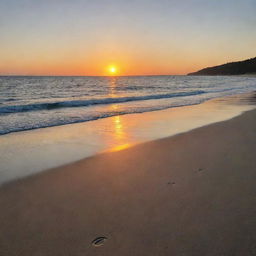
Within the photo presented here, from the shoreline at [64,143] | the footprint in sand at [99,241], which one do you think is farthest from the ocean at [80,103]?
the footprint in sand at [99,241]

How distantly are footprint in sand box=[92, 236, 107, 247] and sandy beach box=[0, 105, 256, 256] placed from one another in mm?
11

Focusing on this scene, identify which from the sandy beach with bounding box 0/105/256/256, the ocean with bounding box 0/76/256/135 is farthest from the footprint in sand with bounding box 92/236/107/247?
the ocean with bounding box 0/76/256/135

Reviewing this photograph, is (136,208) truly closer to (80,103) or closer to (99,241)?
(99,241)

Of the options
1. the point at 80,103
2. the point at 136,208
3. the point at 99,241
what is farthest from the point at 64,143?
the point at 80,103

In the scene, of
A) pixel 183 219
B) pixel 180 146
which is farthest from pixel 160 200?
pixel 180 146

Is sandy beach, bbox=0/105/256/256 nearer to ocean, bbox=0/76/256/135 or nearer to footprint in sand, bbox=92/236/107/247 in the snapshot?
footprint in sand, bbox=92/236/107/247

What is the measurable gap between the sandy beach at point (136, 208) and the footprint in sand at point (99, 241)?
11 mm

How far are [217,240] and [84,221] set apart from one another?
4.87 feet

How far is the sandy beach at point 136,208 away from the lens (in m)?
2.62

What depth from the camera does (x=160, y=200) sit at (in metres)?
3.52

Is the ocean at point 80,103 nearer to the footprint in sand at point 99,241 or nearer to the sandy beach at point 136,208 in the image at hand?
the sandy beach at point 136,208

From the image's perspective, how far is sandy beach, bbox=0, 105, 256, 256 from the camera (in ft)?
8.60

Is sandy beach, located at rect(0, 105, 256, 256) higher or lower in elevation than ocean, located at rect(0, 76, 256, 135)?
higher

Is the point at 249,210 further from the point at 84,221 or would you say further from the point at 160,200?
the point at 84,221
